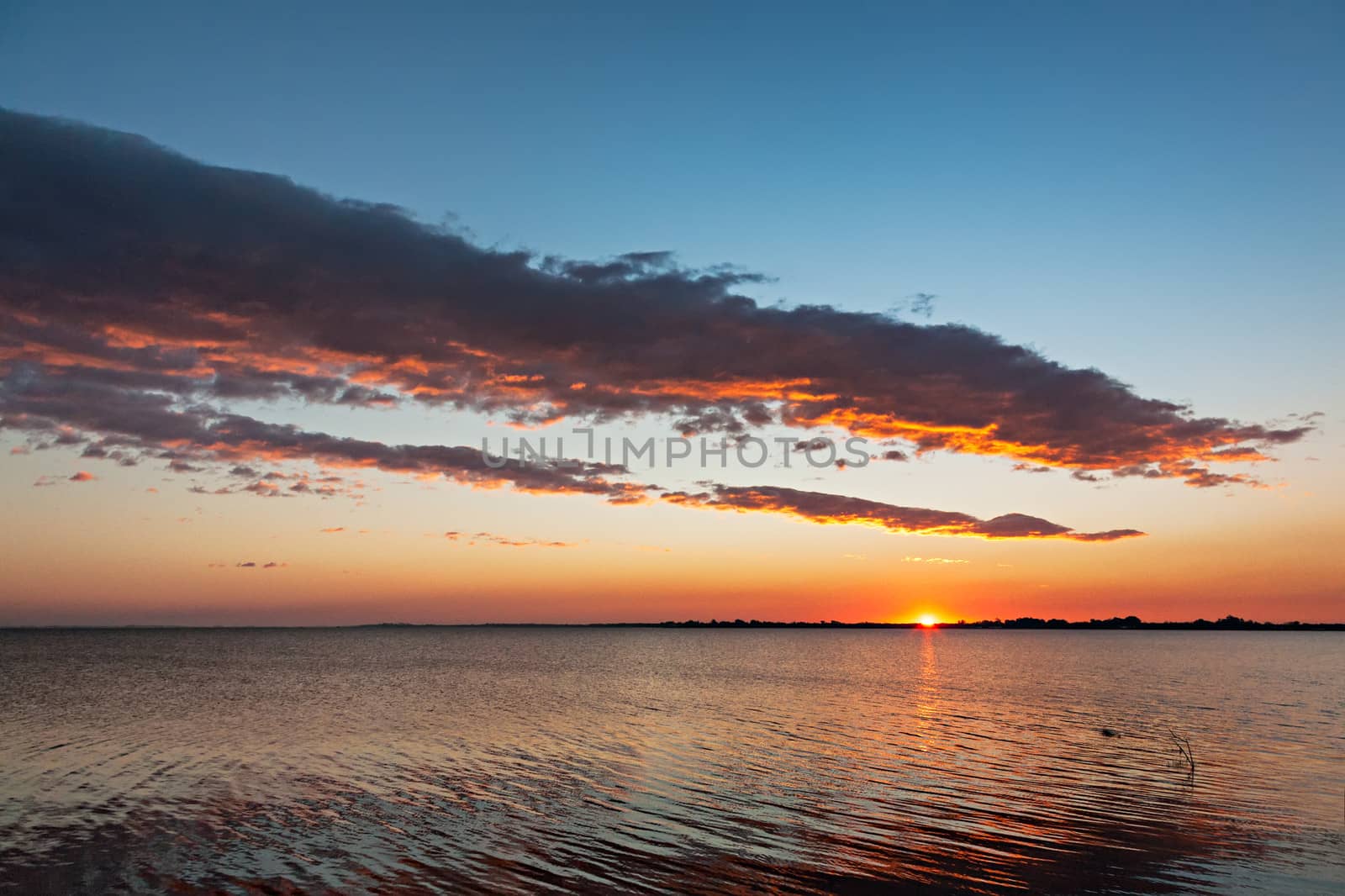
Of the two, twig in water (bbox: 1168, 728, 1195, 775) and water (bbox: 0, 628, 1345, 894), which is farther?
twig in water (bbox: 1168, 728, 1195, 775)

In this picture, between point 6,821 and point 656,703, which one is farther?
point 656,703

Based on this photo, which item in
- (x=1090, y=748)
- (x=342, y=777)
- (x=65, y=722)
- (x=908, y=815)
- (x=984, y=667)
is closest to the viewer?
(x=908, y=815)

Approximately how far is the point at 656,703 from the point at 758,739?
60.8 feet

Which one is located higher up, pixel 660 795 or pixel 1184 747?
pixel 660 795

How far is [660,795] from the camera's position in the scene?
27016 millimetres

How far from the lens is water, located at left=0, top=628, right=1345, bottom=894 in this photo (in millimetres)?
18922

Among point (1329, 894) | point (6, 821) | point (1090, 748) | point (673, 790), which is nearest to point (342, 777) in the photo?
point (6, 821)

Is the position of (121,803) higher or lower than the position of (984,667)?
higher

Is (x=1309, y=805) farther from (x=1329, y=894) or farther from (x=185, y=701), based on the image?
(x=185, y=701)

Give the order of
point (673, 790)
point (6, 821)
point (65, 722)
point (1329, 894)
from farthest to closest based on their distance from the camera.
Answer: point (65, 722), point (673, 790), point (6, 821), point (1329, 894)

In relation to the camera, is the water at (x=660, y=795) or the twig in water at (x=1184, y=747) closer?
the water at (x=660, y=795)

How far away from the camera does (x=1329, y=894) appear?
1781cm

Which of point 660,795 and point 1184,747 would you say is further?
point 1184,747

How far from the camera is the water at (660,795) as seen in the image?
1892 centimetres
